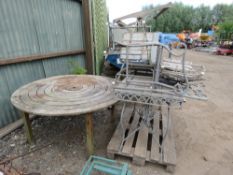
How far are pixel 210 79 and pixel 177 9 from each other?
2102 centimetres

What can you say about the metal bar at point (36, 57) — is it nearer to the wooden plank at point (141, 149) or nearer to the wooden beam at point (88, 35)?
the wooden beam at point (88, 35)

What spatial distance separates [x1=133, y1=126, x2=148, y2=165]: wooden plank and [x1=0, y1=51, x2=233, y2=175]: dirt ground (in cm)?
9

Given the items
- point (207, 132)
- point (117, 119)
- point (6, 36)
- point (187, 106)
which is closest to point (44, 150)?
point (117, 119)

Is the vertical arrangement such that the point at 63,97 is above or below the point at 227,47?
below

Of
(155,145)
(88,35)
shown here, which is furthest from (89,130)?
(88,35)

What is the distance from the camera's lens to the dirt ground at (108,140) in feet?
5.60

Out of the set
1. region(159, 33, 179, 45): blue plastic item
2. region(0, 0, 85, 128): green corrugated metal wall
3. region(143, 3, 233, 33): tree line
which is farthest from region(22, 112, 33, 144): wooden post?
region(143, 3, 233, 33): tree line

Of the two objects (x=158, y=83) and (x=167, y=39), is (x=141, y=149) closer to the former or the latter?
(x=158, y=83)

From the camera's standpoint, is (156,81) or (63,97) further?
(63,97)

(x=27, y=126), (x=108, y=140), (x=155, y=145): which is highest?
(x=27, y=126)

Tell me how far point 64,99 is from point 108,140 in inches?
34.2

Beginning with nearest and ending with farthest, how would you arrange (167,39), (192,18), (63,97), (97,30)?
(63,97) → (97,30) → (167,39) → (192,18)

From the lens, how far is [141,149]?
1745mm

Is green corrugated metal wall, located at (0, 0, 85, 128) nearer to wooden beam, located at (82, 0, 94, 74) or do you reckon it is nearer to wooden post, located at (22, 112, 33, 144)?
wooden beam, located at (82, 0, 94, 74)
